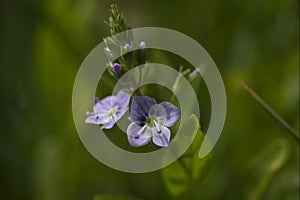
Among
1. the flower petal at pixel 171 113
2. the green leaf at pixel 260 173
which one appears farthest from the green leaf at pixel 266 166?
the flower petal at pixel 171 113

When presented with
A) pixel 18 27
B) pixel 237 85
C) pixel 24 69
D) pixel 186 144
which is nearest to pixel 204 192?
pixel 237 85

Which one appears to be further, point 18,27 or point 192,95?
point 18,27

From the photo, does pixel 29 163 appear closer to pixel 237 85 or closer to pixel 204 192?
pixel 204 192

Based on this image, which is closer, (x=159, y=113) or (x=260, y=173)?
(x=159, y=113)

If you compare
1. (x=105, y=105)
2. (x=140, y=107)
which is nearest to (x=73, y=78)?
(x=105, y=105)

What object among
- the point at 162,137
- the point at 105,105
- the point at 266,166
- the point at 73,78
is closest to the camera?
the point at 162,137

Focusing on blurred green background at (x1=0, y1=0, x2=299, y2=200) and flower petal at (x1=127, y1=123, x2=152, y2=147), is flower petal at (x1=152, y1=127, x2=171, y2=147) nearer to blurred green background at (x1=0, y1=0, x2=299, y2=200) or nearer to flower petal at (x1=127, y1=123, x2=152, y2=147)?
flower petal at (x1=127, y1=123, x2=152, y2=147)

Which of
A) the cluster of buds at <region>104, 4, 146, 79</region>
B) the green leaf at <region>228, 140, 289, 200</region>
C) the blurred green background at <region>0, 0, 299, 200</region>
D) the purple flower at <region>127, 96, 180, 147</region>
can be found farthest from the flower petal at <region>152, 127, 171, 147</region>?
the blurred green background at <region>0, 0, 299, 200</region>

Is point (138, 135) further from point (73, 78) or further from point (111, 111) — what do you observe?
point (73, 78)
